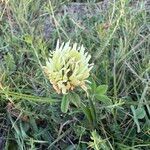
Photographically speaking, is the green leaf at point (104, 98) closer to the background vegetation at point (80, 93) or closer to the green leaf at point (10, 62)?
the background vegetation at point (80, 93)

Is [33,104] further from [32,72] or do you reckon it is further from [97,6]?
[97,6]

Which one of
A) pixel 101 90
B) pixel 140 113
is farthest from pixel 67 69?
pixel 140 113

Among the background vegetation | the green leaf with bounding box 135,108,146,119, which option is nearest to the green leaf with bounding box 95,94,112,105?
the background vegetation

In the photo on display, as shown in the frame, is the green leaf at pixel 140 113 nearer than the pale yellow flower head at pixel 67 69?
No

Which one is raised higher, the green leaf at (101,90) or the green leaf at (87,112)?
the green leaf at (101,90)

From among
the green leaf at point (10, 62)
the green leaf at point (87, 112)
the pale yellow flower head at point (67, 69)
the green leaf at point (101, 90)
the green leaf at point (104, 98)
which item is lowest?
the green leaf at point (87, 112)

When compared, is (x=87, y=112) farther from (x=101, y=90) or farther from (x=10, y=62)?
(x=10, y=62)

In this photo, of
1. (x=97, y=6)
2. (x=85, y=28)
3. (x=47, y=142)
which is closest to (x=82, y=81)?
(x=47, y=142)

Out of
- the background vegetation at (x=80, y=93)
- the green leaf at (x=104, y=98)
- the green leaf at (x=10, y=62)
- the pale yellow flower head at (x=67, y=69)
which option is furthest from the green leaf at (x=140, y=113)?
the green leaf at (x=10, y=62)
